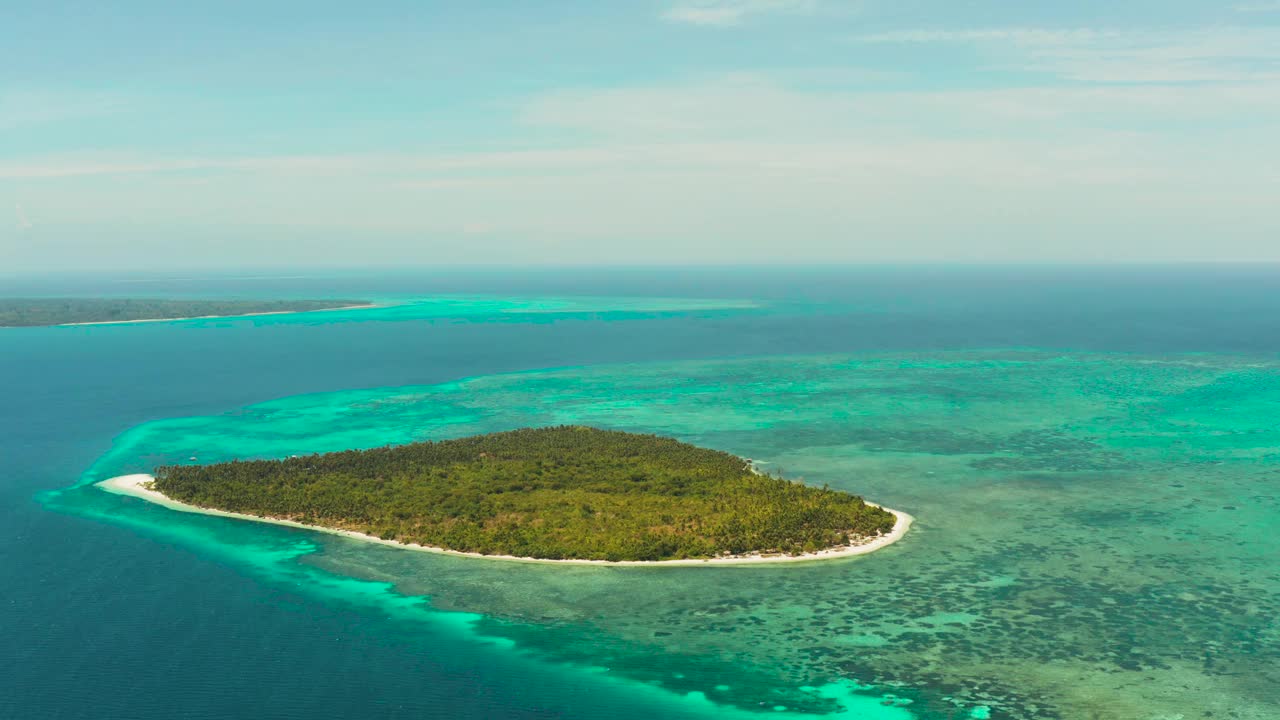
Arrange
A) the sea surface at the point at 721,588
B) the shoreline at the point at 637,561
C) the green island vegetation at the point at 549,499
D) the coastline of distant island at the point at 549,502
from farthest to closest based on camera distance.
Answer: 1. the green island vegetation at the point at 549,499
2. the coastline of distant island at the point at 549,502
3. the shoreline at the point at 637,561
4. the sea surface at the point at 721,588

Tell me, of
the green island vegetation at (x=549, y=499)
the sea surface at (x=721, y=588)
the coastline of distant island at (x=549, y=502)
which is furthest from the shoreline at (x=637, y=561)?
the sea surface at (x=721, y=588)

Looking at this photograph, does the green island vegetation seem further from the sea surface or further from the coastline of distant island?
the sea surface

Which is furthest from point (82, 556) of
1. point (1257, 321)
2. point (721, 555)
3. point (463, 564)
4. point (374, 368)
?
point (1257, 321)

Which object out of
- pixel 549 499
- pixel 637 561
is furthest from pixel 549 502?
pixel 637 561

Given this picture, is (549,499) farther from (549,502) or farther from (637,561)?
(637,561)

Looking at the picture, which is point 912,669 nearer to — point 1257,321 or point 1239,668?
point 1239,668

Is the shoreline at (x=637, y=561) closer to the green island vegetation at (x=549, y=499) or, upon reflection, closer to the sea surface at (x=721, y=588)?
the green island vegetation at (x=549, y=499)

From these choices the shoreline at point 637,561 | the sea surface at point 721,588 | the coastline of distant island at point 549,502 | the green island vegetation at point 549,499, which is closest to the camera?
the sea surface at point 721,588
